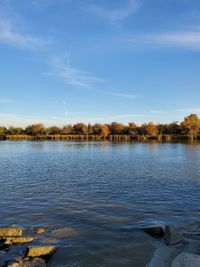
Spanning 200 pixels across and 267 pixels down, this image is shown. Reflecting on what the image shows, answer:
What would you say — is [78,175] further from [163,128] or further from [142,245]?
[163,128]

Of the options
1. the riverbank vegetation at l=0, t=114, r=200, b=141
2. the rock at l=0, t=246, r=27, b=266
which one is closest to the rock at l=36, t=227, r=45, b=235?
the rock at l=0, t=246, r=27, b=266

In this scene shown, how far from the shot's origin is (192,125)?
163500mm

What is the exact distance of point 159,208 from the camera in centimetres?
1948

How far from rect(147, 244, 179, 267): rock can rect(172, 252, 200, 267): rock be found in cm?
39

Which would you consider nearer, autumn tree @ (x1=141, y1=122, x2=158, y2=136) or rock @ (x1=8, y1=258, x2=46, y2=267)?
rock @ (x1=8, y1=258, x2=46, y2=267)

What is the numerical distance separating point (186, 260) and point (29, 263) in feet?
17.5

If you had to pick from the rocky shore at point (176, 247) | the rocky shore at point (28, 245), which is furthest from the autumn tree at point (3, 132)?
the rocky shore at point (176, 247)

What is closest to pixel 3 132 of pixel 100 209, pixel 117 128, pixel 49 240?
pixel 117 128

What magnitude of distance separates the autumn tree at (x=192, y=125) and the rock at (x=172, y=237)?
156 m

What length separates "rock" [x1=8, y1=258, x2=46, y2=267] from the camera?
415 inches

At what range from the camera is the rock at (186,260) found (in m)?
10.2

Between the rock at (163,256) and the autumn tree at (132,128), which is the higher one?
the autumn tree at (132,128)

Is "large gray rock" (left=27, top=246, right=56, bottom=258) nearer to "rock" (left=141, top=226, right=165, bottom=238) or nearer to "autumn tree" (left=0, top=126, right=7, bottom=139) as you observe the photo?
"rock" (left=141, top=226, right=165, bottom=238)

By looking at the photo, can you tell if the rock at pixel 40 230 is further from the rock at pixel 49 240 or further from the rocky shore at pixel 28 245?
the rock at pixel 49 240
